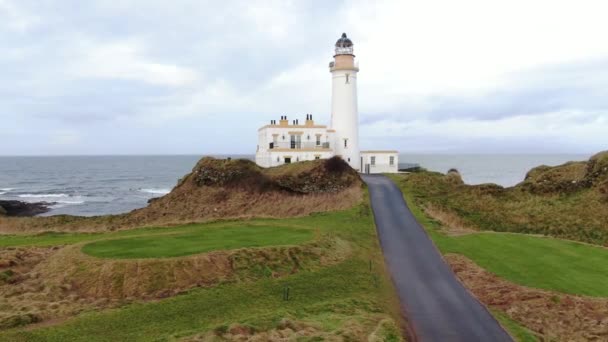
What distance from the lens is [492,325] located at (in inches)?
565

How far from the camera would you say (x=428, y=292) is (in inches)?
684

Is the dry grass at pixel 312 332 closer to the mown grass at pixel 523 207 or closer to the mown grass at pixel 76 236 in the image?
the mown grass at pixel 76 236

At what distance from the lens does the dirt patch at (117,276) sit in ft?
49.3

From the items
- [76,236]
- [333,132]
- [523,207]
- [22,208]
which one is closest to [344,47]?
[333,132]

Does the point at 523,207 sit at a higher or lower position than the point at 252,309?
higher

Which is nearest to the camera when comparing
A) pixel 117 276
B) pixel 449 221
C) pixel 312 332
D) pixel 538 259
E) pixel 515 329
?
pixel 312 332

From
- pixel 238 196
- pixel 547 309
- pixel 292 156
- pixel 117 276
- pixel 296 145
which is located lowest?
pixel 547 309

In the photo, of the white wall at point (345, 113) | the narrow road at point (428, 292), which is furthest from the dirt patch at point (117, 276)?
the white wall at point (345, 113)

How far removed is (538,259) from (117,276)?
19052 mm

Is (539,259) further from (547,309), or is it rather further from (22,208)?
(22,208)

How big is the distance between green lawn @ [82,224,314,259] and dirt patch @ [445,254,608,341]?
8.84 meters

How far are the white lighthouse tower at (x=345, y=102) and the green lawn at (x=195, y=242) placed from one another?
27495 millimetres

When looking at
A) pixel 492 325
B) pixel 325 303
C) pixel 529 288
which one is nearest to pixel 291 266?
pixel 325 303

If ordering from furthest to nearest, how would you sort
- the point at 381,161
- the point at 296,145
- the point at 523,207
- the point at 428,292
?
the point at 381,161
the point at 296,145
the point at 523,207
the point at 428,292
